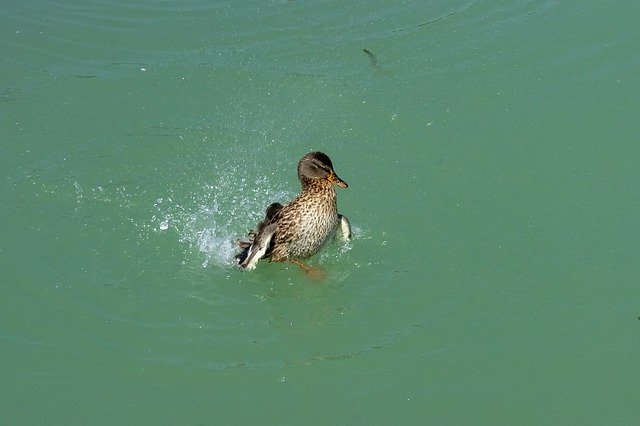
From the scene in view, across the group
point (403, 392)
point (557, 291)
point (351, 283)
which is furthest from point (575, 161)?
point (403, 392)

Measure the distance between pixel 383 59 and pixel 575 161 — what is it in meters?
2.34

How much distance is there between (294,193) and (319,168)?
3.28 feet

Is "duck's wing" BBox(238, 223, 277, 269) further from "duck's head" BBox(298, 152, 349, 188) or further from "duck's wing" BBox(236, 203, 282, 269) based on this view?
"duck's head" BBox(298, 152, 349, 188)

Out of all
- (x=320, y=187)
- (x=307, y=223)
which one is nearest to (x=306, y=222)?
(x=307, y=223)

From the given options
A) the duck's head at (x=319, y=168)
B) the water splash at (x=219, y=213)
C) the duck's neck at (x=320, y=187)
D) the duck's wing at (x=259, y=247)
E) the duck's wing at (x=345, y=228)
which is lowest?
the duck's wing at (x=259, y=247)

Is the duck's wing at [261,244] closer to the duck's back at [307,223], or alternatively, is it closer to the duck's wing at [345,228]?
the duck's back at [307,223]

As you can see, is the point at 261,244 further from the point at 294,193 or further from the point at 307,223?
the point at 294,193

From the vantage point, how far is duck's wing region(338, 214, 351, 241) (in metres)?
7.28

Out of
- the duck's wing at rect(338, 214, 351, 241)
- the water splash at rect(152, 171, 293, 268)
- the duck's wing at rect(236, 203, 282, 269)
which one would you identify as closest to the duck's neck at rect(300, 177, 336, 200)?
the duck's wing at rect(338, 214, 351, 241)

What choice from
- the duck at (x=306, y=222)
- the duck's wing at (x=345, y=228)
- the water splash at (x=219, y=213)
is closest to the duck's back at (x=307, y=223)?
the duck at (x=306, y=222)

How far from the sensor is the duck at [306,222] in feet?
23.2

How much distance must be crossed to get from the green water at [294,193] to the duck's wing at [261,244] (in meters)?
0.11

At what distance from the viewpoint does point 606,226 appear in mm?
7098

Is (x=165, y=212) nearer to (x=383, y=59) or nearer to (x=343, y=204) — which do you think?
(x=343, y=204)
